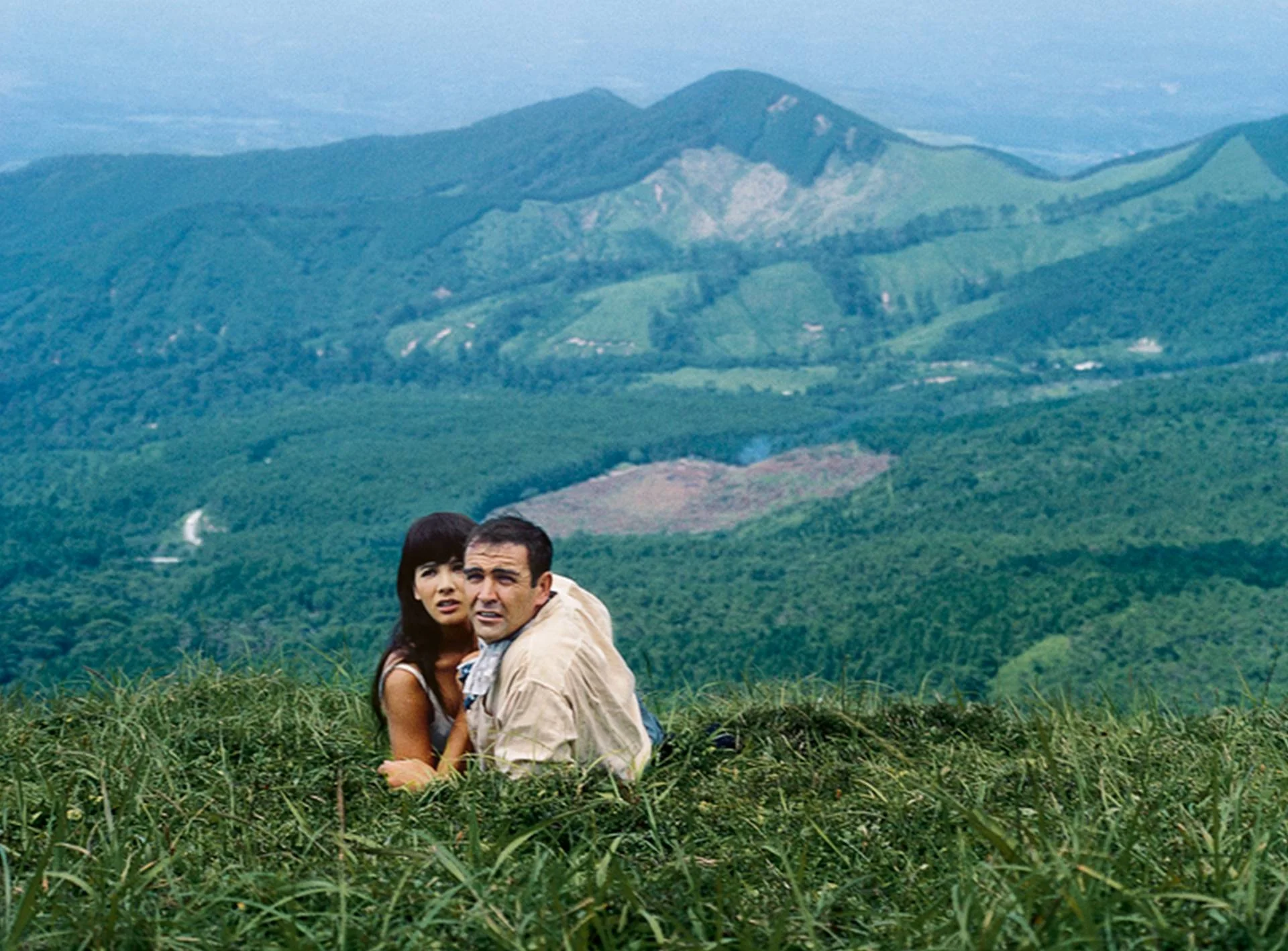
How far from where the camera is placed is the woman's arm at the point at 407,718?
4.91m

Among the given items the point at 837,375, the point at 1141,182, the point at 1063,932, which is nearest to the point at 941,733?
the point at 1063,932

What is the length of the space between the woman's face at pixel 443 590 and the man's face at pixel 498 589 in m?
0.42

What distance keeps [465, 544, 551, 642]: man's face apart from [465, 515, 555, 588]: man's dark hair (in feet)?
0.05

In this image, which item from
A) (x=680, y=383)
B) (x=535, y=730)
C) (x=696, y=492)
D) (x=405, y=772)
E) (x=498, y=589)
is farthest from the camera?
(x=680, y=383)

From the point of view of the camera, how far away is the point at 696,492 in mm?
74562

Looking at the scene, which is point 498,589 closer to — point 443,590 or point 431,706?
point 443,590

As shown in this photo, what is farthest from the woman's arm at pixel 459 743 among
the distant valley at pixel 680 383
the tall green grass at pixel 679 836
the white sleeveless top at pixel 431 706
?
the distant valley at pixel 680 383

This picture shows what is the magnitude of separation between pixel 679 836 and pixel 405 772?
3.56ft

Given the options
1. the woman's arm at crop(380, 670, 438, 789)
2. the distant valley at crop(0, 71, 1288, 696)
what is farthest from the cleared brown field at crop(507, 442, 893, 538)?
the woman's arm at crop(380, 670, 438, 789)

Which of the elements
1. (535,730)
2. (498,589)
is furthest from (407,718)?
(535,730)

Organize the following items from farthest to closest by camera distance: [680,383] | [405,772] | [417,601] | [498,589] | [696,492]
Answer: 1. [680,383]
2. [696,492]
3. [417,601]
4. [498,589]
5. [405,772]

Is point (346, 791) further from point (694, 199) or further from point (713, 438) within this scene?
point (694, 199)

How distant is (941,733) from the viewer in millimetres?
5309

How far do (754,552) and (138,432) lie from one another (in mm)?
55060
